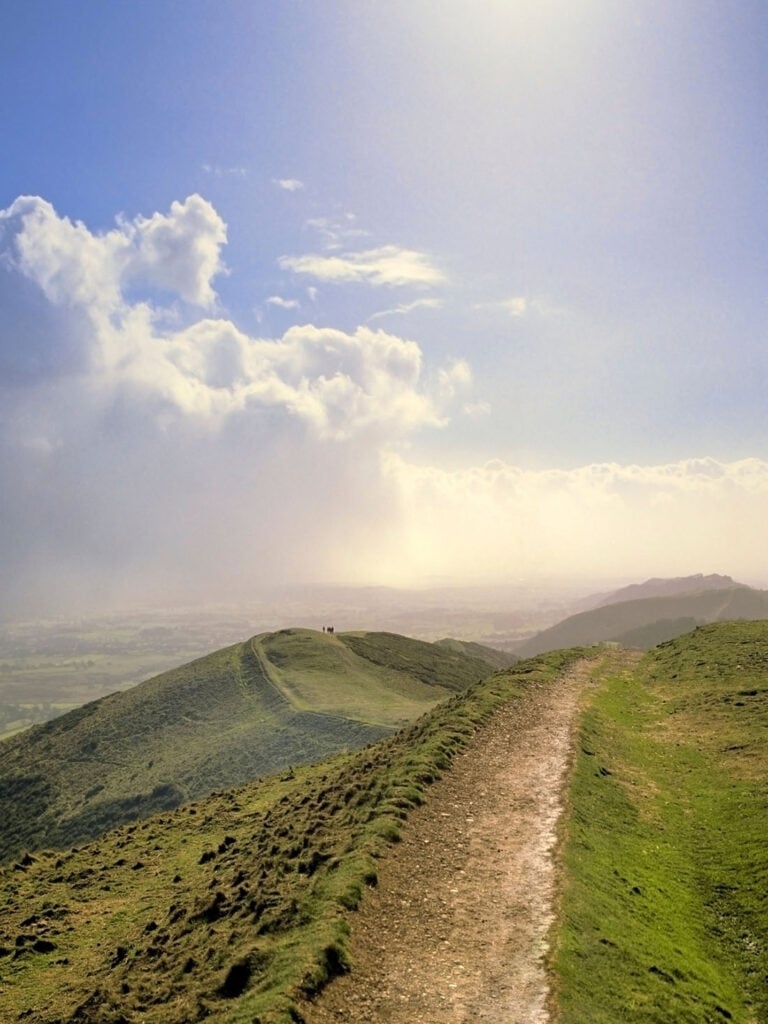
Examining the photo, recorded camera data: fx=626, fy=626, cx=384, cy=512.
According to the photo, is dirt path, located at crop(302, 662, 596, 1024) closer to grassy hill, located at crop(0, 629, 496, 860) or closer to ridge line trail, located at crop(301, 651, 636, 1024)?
ridge line trail, located at crop(301, 651, 636, 1024)

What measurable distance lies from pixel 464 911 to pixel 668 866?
409 inches

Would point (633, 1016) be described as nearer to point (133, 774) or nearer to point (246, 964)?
point (246, 964)

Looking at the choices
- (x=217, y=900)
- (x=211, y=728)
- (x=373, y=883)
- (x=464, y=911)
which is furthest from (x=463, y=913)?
(x=211, y=728)

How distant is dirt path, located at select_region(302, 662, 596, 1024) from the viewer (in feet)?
49.1

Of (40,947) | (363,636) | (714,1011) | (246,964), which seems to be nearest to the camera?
(714,1011)

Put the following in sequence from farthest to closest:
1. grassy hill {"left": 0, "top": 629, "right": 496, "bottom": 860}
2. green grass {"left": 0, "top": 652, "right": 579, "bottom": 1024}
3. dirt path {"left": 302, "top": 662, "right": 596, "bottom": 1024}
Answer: grassy hill {"left": 0, "top": 629, "right": 496, "bottom": 860}, green grass {"left": 0, "top": 652, "right": 579, "bottom": 1024}, dirt path {"left": 302, "top": 662, "right": 596, "bottom": 1024}

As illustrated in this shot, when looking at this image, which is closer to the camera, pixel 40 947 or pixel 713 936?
pixel 713 936

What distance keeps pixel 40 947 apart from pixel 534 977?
73.0 ft

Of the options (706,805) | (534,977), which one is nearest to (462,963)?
(534,977)

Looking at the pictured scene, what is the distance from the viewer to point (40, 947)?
1043 inches

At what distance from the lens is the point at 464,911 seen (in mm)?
19359

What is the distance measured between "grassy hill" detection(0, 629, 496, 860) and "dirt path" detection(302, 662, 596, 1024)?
37.2m

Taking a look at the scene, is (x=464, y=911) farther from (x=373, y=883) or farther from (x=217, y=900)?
(x=217, y=900)

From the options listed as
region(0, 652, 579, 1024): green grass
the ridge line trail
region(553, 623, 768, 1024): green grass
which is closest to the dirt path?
the ridge line trail
